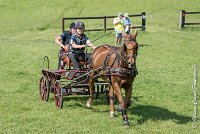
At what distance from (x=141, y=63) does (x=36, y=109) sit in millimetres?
9420

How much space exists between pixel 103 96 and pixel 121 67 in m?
3.86

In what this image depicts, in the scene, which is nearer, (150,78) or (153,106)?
(153,106)

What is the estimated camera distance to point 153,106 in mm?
13102

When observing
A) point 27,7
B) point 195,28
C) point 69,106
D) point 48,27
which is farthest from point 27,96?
point 27,7

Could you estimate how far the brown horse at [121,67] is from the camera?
34.8 ft

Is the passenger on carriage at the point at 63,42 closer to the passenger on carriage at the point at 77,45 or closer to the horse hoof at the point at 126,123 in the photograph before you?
the passenger on carriage at the point at 77,45

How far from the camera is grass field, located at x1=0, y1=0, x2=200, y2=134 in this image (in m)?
10.9

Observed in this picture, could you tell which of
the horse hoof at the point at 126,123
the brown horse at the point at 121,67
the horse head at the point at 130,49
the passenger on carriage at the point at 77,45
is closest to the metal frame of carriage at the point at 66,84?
the passenger on carriage at the point at 77,45

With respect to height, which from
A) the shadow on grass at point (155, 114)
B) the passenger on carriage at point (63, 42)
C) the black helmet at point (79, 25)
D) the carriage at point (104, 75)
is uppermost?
the black helmet at point (79, 25)

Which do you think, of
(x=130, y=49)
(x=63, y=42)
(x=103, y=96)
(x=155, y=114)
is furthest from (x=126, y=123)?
(x=63, y=42)

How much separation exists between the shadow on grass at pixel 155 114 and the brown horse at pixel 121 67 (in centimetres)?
64

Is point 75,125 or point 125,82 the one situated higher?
point 125,82

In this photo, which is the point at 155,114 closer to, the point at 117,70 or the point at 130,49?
the point at 117,70

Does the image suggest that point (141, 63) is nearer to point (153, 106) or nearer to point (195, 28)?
point (153, 106)
